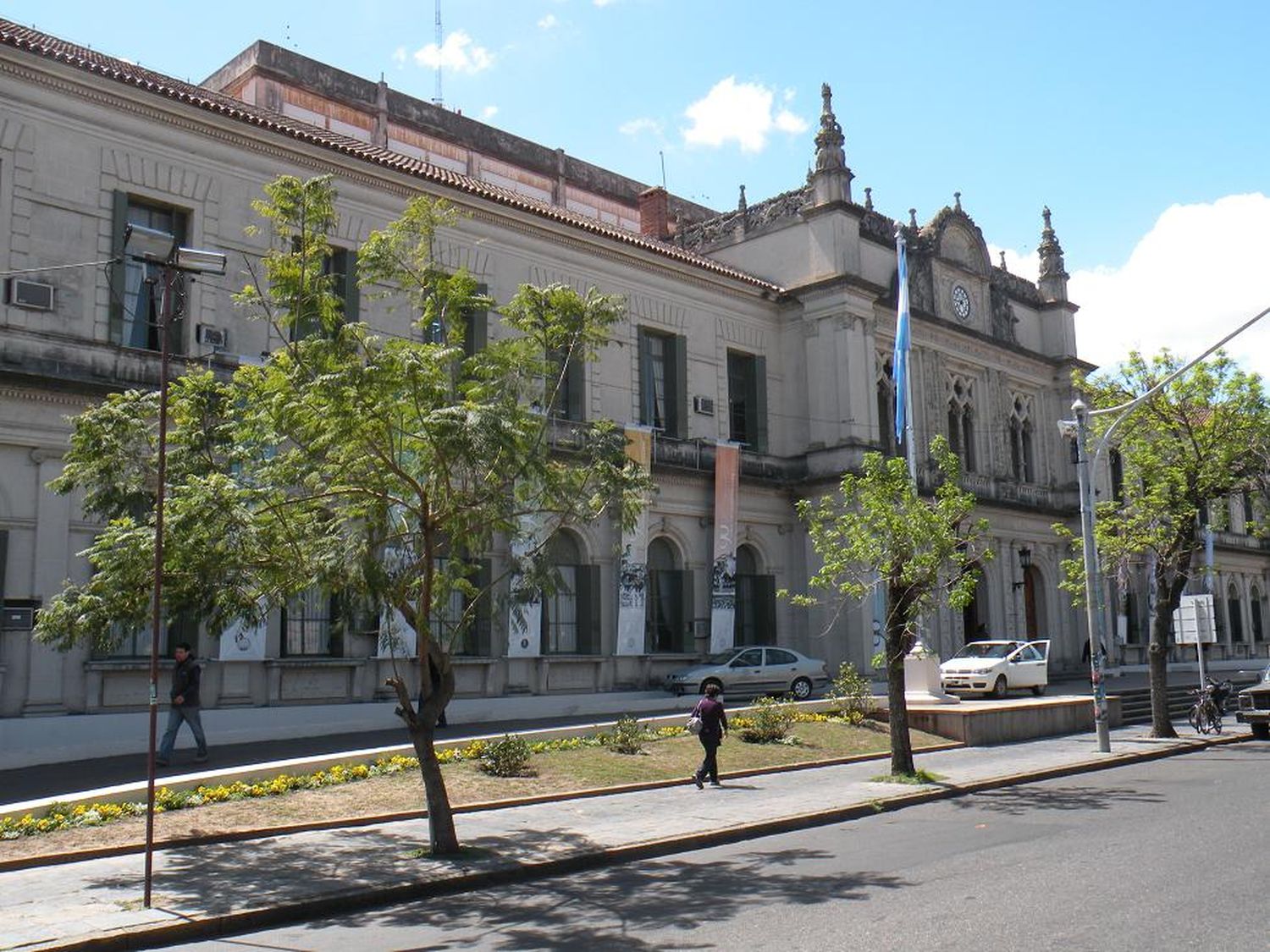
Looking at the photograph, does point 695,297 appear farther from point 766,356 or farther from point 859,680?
point 859,680

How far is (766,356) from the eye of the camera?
34625 millimetres

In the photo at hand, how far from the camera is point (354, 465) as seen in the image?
12.0 m

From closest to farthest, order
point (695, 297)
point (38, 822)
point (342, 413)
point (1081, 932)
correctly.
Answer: point (1081, 932) → point (342, 413) → point (38, 822) → point (695, 297)

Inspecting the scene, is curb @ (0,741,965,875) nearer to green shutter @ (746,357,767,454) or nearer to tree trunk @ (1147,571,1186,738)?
tree trunk @ (1147,571,1186,738)

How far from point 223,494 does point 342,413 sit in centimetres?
137

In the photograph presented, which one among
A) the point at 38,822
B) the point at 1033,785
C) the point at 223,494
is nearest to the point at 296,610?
the point at 38,822

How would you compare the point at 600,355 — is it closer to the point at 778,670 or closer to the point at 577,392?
the point at 577,392

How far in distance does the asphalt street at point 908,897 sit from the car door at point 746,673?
1400 centimetres

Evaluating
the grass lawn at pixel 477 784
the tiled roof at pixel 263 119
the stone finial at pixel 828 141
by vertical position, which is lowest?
the grass lawn at pixel 477 784

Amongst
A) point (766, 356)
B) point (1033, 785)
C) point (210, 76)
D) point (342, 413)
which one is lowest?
point (1033, 785)

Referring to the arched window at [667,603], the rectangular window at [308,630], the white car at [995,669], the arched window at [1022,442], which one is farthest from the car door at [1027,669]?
the rectangular window at [308,630]

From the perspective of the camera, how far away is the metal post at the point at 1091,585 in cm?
2123

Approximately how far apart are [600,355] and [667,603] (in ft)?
21.4

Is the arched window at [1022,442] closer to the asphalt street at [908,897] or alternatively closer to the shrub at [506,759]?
the shrub at [506,759]
